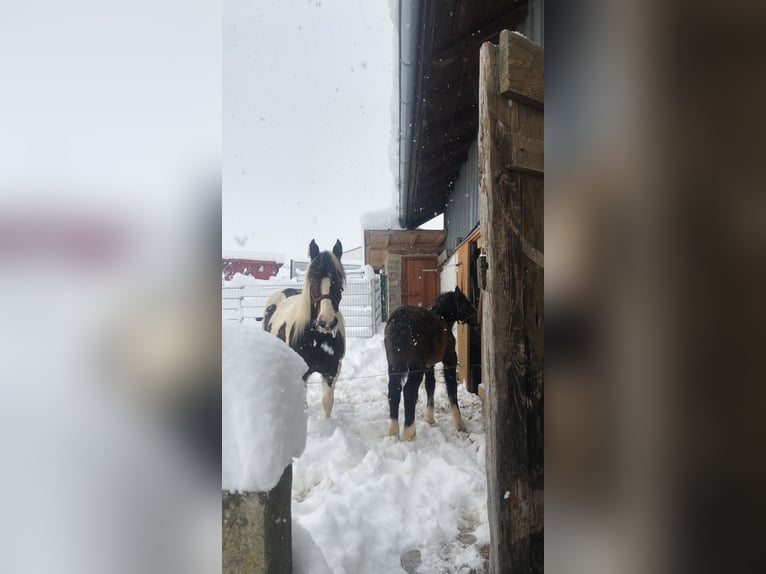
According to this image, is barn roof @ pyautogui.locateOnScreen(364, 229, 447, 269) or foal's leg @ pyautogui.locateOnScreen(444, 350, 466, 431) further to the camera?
barn roof @ pyautogui.locateOnScreen(364, 229, 447, 269)

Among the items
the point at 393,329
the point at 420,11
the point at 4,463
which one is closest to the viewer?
the point at 4,463

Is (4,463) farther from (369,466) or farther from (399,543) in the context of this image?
(369,466)

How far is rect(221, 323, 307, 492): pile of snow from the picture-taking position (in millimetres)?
760

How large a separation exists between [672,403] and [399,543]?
1662 mm

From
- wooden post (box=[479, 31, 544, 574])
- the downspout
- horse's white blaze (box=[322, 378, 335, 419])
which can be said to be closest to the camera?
wooden post (box=[479, 31, 544, 574])

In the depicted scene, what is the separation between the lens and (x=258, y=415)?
85cm

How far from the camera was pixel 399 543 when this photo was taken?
156 centimetres

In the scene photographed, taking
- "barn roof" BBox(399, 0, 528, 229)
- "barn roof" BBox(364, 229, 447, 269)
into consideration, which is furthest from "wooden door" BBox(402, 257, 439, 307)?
"barn roof" BBox(399, 0, 528, 229)

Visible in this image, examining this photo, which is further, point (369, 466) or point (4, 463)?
point (369, 466)

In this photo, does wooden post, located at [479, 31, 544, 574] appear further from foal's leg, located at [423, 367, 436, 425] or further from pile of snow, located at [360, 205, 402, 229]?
pile of snow, located at [360, 205, 402, 229]

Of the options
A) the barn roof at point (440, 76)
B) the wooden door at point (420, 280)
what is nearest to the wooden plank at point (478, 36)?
the barn roof at point (440, 76)

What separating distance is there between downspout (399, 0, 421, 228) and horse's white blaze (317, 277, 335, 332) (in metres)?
1.54

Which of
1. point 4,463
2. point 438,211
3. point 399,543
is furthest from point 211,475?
point 438,211

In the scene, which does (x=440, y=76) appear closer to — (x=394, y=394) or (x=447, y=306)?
(x=447, y=306)
